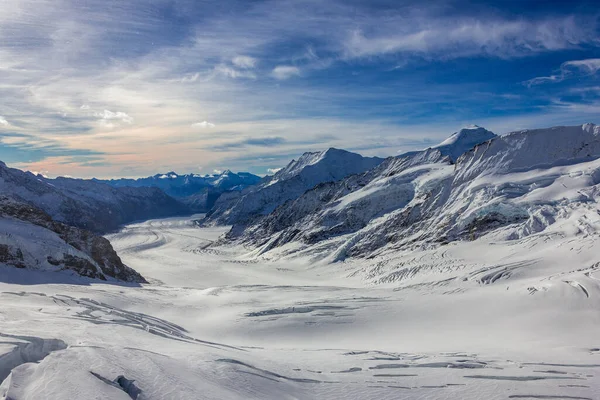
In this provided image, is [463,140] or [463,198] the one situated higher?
[463,140]

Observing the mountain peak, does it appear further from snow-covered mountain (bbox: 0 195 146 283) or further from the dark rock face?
the dark rock face

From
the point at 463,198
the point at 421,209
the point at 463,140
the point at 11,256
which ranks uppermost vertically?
the point at 463,140

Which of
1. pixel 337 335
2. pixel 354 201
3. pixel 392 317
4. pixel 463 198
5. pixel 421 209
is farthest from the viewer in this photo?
pixel 354 201

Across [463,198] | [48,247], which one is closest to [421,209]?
[463,198]

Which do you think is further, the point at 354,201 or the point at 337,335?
the point at 354,201

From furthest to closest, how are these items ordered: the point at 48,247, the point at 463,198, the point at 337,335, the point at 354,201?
the point at 354,201 → the point at 463,198 → the point at 48,247 → the point at 337,335

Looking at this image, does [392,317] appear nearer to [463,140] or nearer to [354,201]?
[354,201]

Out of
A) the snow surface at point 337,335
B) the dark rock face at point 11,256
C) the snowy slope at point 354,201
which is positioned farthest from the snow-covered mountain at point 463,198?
the dark rock face at point 11,256
